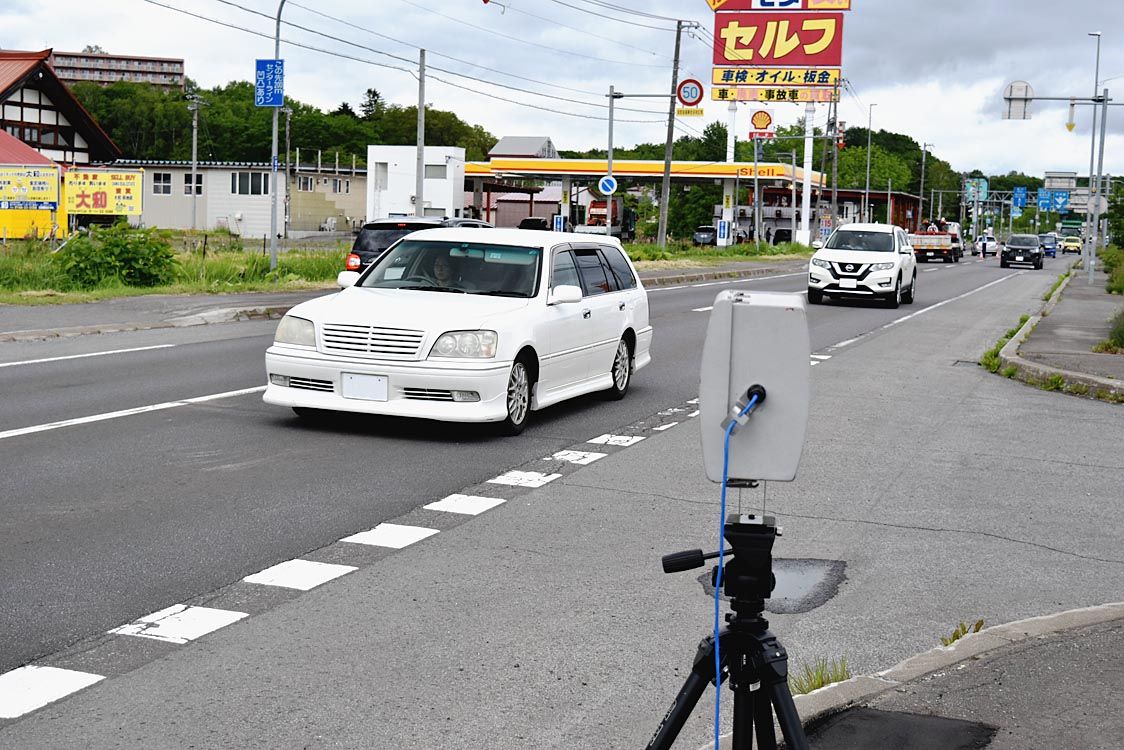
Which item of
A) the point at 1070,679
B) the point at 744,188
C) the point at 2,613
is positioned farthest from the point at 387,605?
the point at 744,188

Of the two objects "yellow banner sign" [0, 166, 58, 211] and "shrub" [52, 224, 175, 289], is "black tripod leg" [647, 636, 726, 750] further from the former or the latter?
"yellow banner sign" [0, 166, 58, 211]

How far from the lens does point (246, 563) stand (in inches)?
263

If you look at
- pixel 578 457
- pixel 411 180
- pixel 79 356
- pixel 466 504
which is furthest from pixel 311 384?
pixel 411 180

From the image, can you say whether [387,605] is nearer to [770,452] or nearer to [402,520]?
[402,520]

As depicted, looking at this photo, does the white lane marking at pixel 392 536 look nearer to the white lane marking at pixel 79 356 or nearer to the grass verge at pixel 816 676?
the grass verge at pixel 816 676

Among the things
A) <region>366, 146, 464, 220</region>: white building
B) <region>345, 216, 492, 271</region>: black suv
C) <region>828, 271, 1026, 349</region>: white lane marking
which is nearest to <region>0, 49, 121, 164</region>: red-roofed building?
<region>366, 146, 464, 220</region>: white building

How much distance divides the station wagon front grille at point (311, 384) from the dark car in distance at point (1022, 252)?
2581 inches

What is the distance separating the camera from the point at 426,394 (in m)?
10.4

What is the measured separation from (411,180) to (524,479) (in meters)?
75.6

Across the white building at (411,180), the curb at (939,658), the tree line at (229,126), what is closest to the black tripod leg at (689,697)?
the curb at (939,658)

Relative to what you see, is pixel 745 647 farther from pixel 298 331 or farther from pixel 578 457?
pixel 298 331

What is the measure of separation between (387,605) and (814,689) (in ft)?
6.56

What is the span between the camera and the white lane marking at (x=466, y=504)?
8062 mm

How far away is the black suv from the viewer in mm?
24547
